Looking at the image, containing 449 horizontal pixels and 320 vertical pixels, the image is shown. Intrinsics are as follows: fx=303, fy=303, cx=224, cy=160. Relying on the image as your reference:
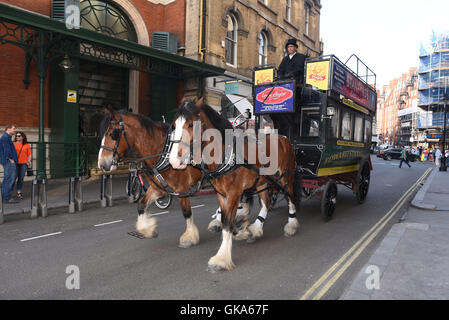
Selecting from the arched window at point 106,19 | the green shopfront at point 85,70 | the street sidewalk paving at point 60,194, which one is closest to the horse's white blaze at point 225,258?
the street sidewalk paving at point 60,194

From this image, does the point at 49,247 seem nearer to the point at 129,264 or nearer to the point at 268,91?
the point at 129,264

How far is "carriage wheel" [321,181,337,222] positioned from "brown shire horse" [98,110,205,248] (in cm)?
278

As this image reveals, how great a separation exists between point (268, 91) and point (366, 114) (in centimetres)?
408

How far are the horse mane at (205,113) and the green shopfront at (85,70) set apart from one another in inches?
235

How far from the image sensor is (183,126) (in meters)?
3.81

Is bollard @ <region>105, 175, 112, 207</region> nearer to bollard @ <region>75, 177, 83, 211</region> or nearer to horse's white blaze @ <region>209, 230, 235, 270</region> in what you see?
bollard @ <region>75, 177, 83, 211</region>

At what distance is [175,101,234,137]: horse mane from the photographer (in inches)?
153

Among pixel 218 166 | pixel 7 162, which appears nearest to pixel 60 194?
pixel 7 162

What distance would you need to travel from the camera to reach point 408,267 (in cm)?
395

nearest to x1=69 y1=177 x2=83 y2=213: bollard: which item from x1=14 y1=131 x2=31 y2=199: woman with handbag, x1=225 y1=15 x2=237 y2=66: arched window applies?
x1=14 y1=131 x2=31 y2=199: woman with handbag

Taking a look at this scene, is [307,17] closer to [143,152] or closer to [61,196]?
[61,196]

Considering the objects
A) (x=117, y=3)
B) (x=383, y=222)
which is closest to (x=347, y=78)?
(x=383, y=222)

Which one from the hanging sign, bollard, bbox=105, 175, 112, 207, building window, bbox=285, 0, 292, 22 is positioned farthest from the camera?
building window, bbox=285, 0, 292, 22

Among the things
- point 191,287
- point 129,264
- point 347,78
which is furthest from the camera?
point 347,78
